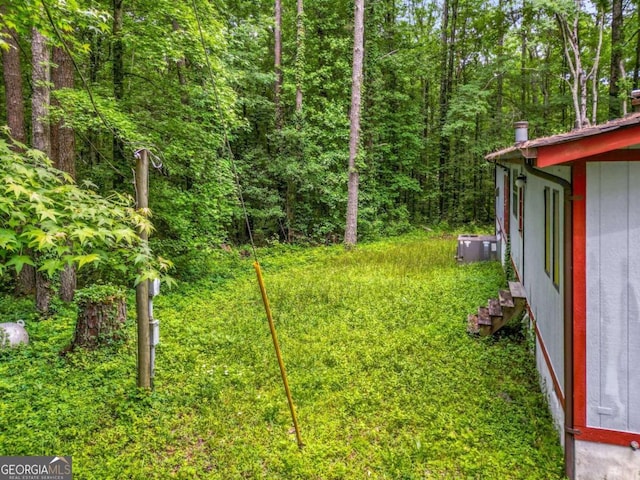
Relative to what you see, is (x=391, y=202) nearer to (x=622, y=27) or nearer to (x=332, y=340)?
(x=622, y=27)

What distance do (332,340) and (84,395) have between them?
319cm

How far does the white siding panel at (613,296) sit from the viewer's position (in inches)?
122

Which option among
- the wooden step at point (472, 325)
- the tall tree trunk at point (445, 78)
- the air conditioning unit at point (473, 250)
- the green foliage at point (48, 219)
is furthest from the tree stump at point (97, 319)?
the tall tree trunk at point (445, 78)

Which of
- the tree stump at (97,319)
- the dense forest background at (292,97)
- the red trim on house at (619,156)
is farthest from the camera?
the dense forest background at (292,97)

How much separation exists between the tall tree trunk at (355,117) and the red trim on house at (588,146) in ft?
34.4

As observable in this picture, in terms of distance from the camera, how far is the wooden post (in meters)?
4.32

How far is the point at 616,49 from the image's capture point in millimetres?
12125

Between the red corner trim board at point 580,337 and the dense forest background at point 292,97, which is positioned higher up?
the dense forest background at point 292,97

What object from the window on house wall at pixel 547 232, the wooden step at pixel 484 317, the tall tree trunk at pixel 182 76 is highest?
the tall tree trunk at pixel 182 76

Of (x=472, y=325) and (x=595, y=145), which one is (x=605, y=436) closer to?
(x=595, y=145)

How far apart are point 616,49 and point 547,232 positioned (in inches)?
452

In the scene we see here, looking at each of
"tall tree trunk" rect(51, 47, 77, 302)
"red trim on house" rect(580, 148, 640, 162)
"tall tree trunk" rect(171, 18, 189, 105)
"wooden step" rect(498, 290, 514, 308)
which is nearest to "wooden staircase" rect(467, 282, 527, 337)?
"wooden step" rect(498, 290, 514, 308)

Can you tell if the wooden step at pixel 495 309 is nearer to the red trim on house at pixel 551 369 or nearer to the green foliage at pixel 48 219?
the red trim on house at pixel 551 369

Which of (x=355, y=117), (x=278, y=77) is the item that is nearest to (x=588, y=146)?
(x=355, y=117)
